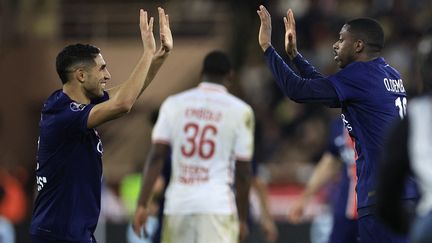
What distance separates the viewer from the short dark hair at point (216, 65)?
9.66 metres

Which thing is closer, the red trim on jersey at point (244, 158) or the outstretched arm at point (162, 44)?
the outstretched arm at point (162, 44)

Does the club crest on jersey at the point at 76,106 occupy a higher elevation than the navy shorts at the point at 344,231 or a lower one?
higher

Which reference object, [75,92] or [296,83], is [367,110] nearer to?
[296,83]

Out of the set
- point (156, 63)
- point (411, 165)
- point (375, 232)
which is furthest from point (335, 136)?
point (411, 165)

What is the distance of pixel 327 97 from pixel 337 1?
597 inches

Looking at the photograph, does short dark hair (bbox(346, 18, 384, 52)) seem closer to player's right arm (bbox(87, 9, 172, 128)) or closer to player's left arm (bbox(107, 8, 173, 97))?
player's left arm (bbox(107, 8, 173, 97))

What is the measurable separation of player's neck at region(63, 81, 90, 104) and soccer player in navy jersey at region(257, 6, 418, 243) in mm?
1421

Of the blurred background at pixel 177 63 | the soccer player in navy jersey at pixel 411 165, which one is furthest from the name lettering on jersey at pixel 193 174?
the blurred background at pixel 177 63

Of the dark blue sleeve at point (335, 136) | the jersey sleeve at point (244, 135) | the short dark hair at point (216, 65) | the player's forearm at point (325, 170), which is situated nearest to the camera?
the jersey sleeve at point (244, 135)

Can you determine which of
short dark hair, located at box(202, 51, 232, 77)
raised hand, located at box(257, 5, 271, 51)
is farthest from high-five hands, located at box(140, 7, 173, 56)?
short dark hair, located at box(202, 51, 232, 77)

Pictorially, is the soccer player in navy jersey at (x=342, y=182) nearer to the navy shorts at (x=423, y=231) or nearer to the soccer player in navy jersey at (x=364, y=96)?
the soccer player in navy jersey at (x=364, y=96)

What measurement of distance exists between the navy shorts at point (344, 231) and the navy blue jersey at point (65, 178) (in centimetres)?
375

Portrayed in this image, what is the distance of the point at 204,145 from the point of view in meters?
9.34

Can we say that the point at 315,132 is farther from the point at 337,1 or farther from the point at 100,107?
the point at 100,107
